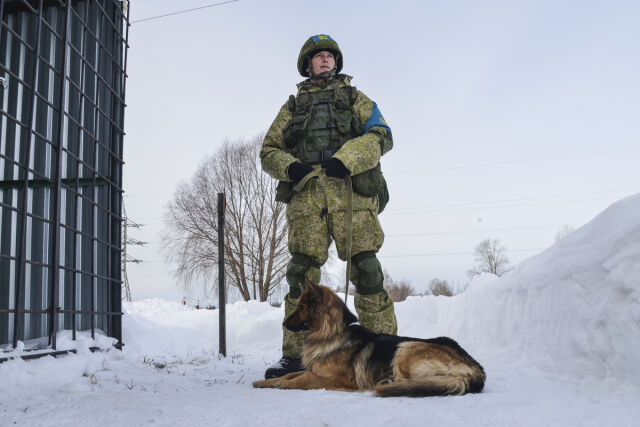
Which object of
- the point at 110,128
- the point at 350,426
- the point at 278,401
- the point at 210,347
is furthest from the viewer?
the point at 210,347

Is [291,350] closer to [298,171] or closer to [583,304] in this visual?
[298,171]

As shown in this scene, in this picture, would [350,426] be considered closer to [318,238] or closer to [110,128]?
[318,238]

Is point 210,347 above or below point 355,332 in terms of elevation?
below

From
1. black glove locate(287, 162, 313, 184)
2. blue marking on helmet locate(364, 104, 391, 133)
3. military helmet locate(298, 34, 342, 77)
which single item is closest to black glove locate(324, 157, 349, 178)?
black glove locate(287, 162, 313, 184)

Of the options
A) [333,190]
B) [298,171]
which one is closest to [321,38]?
[298,171]

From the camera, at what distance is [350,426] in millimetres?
1747

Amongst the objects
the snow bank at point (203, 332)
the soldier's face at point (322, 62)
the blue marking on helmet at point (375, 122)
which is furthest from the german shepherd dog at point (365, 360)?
the snow bank at point (203, 332)

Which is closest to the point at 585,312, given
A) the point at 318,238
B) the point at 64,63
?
the point at 318,238

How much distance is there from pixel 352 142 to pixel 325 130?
13.2 inches

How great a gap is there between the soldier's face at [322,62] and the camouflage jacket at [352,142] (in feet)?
0.37

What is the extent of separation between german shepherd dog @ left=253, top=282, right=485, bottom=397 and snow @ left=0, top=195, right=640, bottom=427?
0.13 m

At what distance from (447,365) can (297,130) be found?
7.04ft

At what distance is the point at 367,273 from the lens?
3.40 meters

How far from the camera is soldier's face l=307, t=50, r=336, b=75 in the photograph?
3.79m
